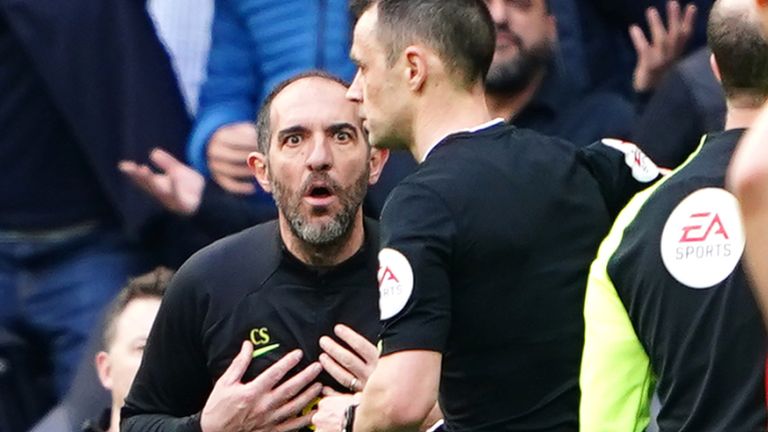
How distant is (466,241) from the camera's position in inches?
156

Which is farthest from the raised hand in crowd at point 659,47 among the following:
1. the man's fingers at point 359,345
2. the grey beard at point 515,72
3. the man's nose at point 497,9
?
the man's fingers at point 359,345

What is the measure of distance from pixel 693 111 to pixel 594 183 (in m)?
1.47

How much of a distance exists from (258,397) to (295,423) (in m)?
0.12

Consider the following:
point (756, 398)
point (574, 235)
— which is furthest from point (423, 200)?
point (756, 398)

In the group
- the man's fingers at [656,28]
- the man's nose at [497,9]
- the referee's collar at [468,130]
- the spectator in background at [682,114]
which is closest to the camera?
the referee's collar at [468,130]

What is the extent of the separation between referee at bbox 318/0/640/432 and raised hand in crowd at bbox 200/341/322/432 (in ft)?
0.94

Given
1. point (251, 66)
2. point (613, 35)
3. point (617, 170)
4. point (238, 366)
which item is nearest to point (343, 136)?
point (238, 366)

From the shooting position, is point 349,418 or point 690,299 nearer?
point 690,299

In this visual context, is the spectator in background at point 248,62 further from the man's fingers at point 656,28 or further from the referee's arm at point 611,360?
the referee's arm at point 611,360

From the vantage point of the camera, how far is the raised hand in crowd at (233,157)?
6.39 m

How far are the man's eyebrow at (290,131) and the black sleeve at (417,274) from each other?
0.85 meters

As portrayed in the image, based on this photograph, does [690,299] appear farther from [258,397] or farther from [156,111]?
[156,111]

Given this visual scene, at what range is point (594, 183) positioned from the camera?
14.1 ft

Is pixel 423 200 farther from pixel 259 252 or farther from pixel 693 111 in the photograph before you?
pixel 693 111
